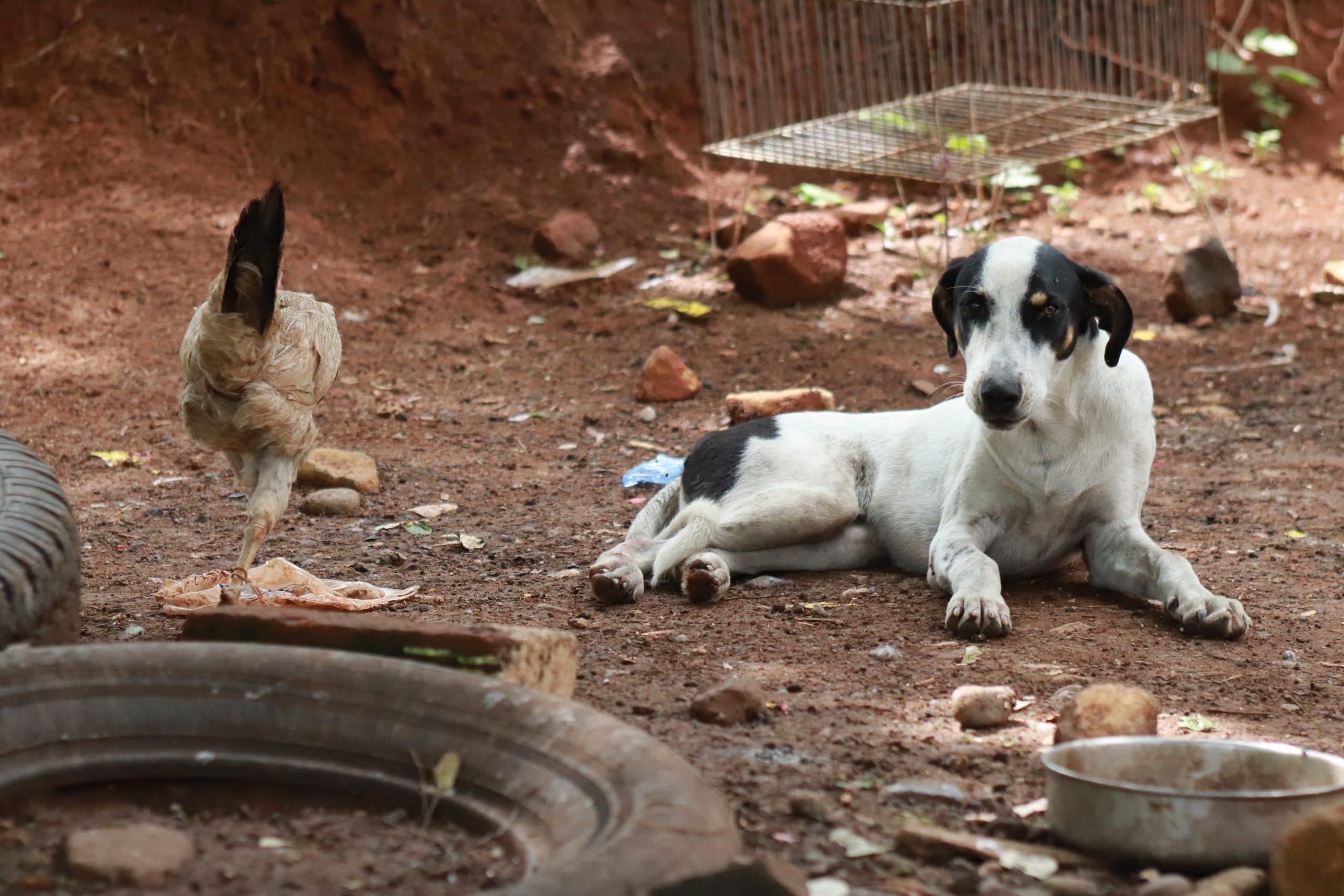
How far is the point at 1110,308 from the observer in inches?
144

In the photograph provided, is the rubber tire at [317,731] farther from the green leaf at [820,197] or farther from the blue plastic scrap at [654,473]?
the green leaf at [820,197]

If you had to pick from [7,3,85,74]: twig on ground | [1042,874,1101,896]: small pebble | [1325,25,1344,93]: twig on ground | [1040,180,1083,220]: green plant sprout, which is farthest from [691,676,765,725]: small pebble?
[1325,25,1344,93]: twig on ground

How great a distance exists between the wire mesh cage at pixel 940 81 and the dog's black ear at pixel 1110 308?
296 centimetres

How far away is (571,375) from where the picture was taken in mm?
6891

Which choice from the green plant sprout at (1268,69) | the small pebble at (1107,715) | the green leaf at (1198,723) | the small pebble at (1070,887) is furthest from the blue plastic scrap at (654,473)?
the green plant sprout at (1268,69)

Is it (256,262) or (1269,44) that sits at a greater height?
(1269,44)

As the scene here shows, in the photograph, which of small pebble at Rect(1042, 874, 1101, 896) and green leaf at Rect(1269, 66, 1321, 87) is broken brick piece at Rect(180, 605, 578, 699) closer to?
small pebble at Rect(1042, 874, 1101, 896)

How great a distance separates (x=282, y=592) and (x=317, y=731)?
1251 mm

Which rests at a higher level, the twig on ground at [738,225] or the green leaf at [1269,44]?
the green leaf at [1269,44]

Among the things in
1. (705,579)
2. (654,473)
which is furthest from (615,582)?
(654,473)

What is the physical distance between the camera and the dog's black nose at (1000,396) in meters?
3.42

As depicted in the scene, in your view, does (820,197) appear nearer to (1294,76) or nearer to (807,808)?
(1294,76)

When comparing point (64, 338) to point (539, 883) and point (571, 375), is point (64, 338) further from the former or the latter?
point (539, 883)

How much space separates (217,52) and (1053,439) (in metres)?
6.40
